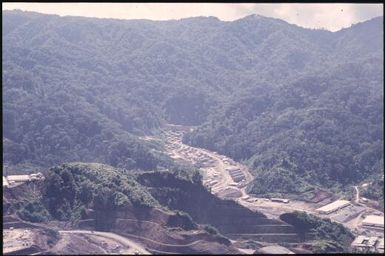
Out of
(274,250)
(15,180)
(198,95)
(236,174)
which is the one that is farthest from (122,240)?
(198,95)

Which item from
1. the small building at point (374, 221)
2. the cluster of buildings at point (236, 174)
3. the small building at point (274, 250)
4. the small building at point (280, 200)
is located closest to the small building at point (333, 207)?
the small building at point (280, 200)

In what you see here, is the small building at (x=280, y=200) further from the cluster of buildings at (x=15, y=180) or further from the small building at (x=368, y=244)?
the cluster of buildings at (x=15, y=180)

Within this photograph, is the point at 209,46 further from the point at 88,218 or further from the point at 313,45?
the point at 88,218

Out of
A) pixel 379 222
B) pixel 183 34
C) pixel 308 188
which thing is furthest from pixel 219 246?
pixel 183 34

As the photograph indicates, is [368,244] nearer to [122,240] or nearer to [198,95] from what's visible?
[122,240]

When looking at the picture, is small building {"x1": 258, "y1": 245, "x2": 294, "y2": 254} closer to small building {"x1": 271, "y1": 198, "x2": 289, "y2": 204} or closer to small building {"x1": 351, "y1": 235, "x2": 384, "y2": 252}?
small building {"x1": 351, "y1": 235, "x2": 384, "y2": 252}

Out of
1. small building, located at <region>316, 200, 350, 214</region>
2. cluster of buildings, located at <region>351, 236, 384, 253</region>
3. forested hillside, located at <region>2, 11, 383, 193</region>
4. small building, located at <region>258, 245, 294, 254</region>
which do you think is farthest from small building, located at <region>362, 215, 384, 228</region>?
forested hillside, located at <region>2, 11, 383, 193</region>

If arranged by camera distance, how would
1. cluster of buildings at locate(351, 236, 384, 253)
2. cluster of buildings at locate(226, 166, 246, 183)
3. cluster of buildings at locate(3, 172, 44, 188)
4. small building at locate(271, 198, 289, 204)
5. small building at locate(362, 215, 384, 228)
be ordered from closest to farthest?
1. cluster of buildings at locate(351, 236, 384, 253)
2. small building at locate(362, 215, 384, 228)
3. cluster of buildings at locate(3, 172, 44, 188)
4. small building at locate(271, 198, 289, 204)
5. cluster of buildings at locate(226, 166, 246, 183)
